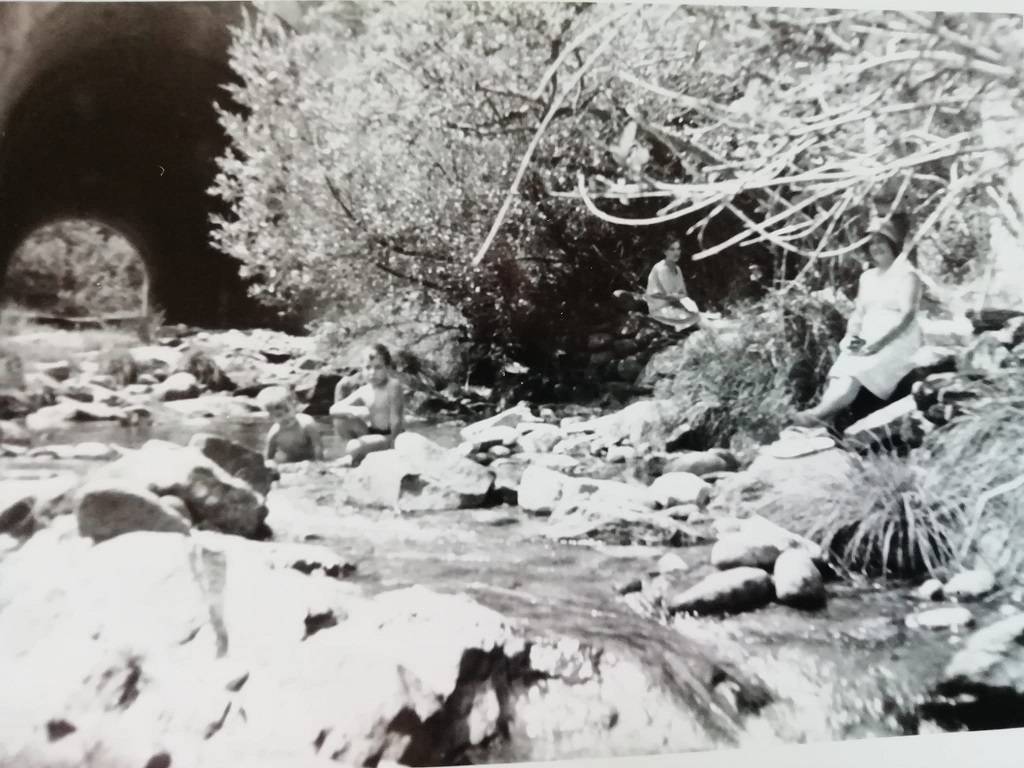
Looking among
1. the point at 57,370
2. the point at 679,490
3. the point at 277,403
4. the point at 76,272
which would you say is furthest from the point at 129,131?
the point at 679,490

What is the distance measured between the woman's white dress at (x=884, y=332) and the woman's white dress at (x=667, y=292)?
0.36 metres

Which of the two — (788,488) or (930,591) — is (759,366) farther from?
(930,591)

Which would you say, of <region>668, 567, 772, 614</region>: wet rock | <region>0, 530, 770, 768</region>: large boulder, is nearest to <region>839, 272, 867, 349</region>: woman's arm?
<region>668, 567, 772, 614</region>: wet rock

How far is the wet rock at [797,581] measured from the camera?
1790mm

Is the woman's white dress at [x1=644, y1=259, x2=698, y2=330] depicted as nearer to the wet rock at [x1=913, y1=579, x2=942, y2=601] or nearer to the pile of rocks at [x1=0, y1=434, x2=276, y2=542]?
the wet rock at [x1=913, y1=579, x2=942, y2=601]

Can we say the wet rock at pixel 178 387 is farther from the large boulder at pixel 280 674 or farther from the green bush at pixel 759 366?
the green bush at pixel 759 366

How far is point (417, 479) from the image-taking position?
5.81ft

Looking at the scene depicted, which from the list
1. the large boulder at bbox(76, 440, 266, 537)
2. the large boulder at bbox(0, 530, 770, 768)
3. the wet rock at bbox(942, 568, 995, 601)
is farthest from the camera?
the wet rock at bbox(942, 568, 995, 601)

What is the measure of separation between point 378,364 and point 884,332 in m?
1.11

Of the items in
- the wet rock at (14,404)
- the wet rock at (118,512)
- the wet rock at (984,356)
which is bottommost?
the wet rock at (118,512)

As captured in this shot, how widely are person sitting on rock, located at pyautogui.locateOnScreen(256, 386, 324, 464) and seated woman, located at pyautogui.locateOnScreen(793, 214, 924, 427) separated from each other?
43.2 inches

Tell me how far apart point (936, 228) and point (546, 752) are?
1.39 m

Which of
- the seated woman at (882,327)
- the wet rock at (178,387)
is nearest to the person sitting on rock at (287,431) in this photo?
the wet rock at (178,387)

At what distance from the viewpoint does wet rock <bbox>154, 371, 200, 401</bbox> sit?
1.69 metres
